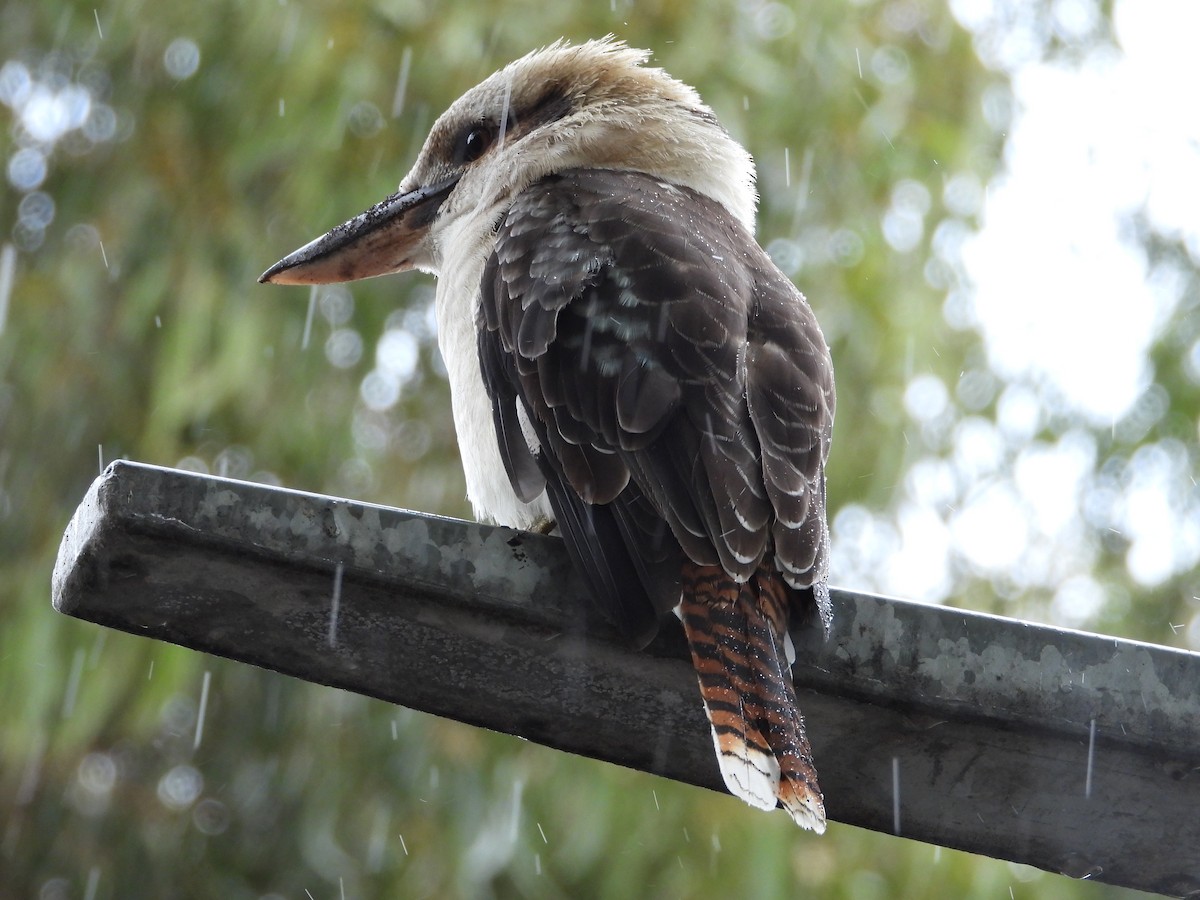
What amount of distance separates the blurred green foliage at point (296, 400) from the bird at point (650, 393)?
82 centimetres

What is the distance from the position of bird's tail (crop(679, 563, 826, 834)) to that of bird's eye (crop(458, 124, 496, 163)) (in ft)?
3.00

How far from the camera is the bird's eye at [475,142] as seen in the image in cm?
187

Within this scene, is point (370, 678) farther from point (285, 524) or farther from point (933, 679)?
point (933, 679)

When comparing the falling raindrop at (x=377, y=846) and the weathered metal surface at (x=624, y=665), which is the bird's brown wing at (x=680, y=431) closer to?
the weathered metal surface at (x=624, y=665)

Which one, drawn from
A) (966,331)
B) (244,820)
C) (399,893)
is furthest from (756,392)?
(966,331)

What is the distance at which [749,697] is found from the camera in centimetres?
104

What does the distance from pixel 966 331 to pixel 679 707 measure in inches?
82.6

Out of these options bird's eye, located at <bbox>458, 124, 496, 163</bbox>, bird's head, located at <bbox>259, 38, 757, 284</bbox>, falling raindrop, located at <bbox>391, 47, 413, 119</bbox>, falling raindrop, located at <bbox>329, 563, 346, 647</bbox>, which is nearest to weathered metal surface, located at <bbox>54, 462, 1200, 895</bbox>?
falling raindrop, located at <bbox>329, 563, 346, 647</bbox>

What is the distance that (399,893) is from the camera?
2400mm

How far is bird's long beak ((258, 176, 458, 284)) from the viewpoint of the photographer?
5.73ft

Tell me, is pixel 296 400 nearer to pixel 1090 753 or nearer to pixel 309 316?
pixel 309 316

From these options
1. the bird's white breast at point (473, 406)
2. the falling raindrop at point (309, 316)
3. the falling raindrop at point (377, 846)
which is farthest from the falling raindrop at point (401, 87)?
the falling raindrop at point (377, 846)

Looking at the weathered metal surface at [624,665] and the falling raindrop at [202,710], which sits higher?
the falling raindrop at [202,710]

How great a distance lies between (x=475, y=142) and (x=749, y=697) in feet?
3.50
